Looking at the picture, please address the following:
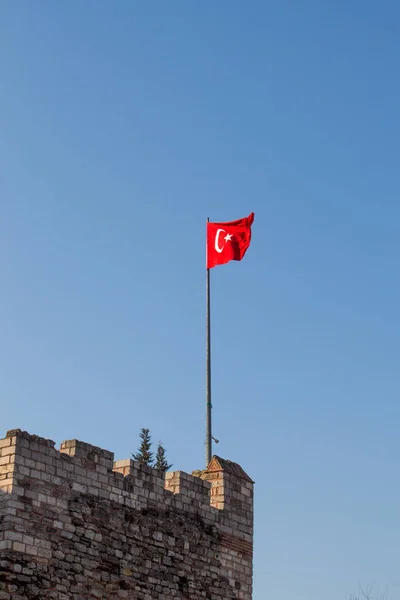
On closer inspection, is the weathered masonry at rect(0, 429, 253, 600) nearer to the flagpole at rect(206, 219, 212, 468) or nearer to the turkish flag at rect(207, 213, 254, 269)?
the flagpole at rect(206, 219, 212, 468)

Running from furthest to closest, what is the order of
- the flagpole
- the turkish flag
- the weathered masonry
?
the turkish flag → the flagpole → the weathered masonry

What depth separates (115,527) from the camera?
20703 millimetres

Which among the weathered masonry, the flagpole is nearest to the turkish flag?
the flagpole

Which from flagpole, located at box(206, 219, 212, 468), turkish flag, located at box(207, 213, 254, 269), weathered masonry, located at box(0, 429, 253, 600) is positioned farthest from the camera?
turkish flag, located at box(207, 213, 254, 269)

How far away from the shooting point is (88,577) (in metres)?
19.9

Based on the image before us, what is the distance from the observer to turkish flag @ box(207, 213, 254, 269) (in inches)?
1129

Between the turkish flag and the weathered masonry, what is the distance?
247 inches

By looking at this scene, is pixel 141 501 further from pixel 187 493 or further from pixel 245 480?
pixel 245 480

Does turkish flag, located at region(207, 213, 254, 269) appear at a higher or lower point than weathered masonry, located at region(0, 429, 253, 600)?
higher

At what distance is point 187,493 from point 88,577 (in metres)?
3.42

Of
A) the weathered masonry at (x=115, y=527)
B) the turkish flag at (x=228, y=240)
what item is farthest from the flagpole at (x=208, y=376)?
the weathered masonry at (x=115, y=527)

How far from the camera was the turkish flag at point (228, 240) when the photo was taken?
94.1 feet

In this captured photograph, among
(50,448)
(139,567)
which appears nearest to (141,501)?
(139,567)

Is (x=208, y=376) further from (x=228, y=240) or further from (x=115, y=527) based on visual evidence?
→ (x=115, y=527)
